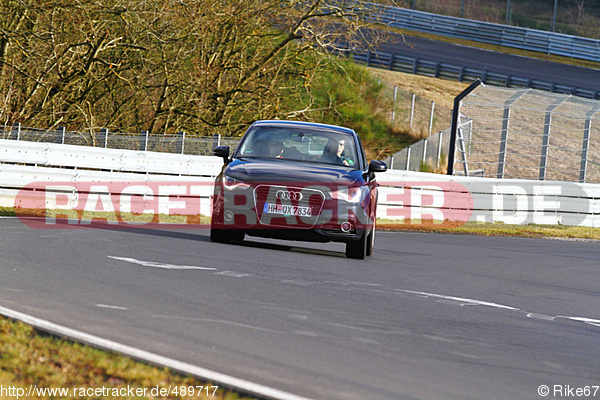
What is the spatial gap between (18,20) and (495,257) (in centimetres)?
1305

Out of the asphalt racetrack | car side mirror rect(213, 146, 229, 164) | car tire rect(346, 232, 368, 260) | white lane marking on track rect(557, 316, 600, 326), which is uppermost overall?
car side mirror rect(213, 146, 229, 164)

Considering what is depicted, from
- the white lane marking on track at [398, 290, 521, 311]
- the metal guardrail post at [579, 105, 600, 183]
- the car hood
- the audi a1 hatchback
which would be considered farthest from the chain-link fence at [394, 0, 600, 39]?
the white lane marking on track at [398, 290, 521, 311]

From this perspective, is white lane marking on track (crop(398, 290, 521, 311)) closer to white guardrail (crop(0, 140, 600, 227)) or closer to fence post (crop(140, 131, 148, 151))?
white guardrail (crop(0, 140, 600, 227))

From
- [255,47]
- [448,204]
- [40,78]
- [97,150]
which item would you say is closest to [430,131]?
[255,47]

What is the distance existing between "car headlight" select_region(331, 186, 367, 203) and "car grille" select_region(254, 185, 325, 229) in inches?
7.2

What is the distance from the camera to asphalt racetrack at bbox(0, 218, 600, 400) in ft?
18.1

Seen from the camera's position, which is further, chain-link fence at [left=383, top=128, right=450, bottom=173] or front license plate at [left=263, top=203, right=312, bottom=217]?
chain-link fence at [left=383, top=128, right=450, bottom=173]

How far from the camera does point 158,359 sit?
534cm

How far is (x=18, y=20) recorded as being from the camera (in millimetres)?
22406

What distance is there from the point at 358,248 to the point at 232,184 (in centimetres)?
183

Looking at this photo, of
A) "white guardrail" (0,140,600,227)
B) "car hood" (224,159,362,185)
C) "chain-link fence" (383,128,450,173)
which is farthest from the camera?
"chain-link fence" (383,128,450,173)
